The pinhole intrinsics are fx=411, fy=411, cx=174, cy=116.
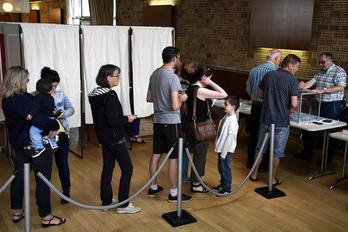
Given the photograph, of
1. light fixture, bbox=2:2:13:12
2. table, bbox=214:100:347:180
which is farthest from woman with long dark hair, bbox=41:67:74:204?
light fixture, bbox=2:2:13:12

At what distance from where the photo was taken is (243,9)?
6902 millimetres

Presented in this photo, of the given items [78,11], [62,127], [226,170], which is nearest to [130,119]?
[62,127]

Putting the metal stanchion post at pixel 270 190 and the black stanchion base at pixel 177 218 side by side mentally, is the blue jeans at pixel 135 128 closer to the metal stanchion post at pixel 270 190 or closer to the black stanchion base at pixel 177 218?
the metal stanchion post at pixel 270 190

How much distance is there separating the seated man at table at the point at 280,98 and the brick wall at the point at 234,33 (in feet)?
6.18

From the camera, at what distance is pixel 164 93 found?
11.4 ft

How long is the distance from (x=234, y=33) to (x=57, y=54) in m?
3.47

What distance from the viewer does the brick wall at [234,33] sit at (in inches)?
218

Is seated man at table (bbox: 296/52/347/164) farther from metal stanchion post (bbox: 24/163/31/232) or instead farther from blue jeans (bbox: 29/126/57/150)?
metal stanchion post (bbox: 24/163/31/232)

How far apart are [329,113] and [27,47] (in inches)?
142

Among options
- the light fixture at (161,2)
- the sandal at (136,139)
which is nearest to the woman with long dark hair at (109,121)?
the sandal at (136,139)

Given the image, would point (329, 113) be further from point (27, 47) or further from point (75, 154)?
point (27, 47)

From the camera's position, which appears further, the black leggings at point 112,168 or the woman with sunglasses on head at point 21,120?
the black leggings at point 112,168

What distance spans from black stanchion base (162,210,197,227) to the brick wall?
3262 mm

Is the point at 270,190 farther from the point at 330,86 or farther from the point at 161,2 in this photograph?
the point at 161,2
